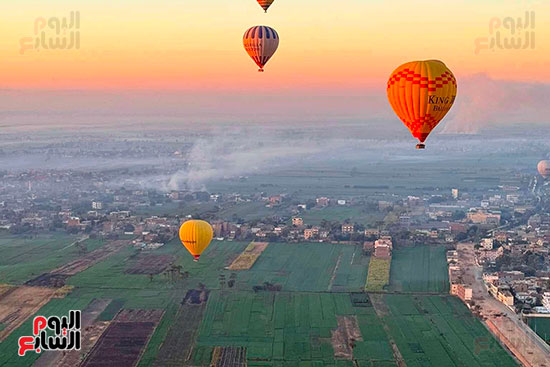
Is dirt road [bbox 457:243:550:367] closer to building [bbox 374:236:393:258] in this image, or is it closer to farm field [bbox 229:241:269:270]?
building [bbox 374:236:393:258]

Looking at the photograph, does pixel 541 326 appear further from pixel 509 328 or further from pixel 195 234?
pixel 195 234

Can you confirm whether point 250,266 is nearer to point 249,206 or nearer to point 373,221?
point 373,221

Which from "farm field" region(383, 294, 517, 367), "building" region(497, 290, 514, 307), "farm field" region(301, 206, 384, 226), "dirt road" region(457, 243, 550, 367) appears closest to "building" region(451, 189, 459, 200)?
"farm field" region(301, 206, 384, 226)

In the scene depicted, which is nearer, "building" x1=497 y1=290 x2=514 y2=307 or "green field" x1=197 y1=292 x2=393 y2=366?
"green field" x1=197 y1=292 x2=393 y2=366

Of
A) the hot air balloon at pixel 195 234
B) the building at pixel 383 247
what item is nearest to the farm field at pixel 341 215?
the building at pixel 383 247

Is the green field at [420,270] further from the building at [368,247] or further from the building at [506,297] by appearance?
the building at [506,297]

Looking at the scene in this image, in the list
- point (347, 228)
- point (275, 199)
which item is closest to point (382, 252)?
point (347, 228)
